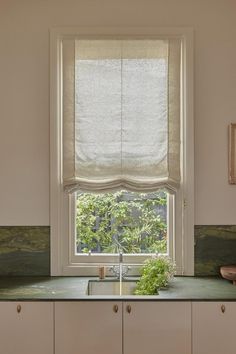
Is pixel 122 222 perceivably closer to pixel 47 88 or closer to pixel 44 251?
pixel 44 251

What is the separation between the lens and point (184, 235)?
3.05 m

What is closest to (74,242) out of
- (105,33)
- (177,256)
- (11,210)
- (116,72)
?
(11,210)

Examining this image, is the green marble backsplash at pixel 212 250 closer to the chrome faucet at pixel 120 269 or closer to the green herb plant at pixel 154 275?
the green herb plant at pixel 154 275

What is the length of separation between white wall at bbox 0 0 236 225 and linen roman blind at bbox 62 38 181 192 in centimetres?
15

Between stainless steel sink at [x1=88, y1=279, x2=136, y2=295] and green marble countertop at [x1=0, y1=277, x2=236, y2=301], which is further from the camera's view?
stainless steel sink at [x1=88, y1=279, x2=136, y2=295]

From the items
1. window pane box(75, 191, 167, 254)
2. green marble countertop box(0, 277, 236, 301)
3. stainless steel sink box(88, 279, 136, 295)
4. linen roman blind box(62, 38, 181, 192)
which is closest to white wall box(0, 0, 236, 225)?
linen roman blind box(62, 38, 181, 192)

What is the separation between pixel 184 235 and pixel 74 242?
2.67 ft
